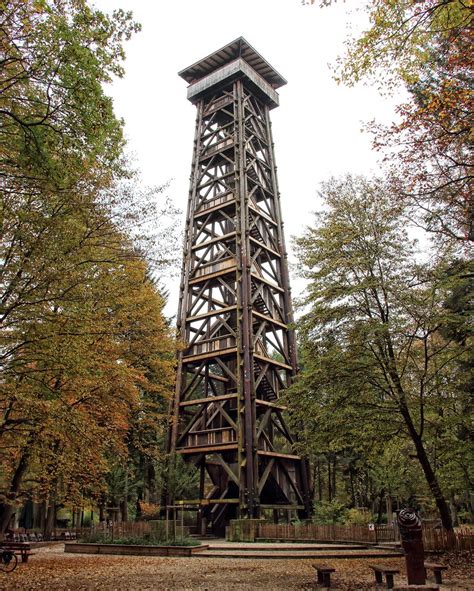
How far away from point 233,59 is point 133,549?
105 ft

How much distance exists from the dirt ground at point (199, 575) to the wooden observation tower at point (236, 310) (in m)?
7.77

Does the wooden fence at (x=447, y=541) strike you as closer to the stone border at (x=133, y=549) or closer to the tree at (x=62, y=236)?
the stone border at (x=133, y=549)

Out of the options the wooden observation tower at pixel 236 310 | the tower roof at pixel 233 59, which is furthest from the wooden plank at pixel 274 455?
the tower roof at pixel 233 59

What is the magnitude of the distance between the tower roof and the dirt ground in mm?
32050

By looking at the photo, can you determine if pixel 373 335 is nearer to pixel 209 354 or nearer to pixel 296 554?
pixel 296 554

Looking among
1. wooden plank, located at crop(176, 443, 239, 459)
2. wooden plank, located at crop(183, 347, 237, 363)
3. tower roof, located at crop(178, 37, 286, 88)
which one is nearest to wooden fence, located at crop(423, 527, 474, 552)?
wooden plank, located at crop(176, 443, 239, 459)

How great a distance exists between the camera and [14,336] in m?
9.19

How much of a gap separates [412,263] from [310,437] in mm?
5828

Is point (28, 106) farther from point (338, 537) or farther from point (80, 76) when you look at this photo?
point (338, 537)

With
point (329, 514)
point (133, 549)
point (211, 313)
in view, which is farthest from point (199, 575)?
point (211, 313)

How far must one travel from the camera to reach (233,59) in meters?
35.1

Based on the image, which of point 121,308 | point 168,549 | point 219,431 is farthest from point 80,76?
point 219,431

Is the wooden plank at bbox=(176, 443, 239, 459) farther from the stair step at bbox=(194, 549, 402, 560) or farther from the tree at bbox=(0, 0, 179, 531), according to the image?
the tree at bbox=(0, 0, 179, 531)

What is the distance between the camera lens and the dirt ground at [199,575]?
852cm
